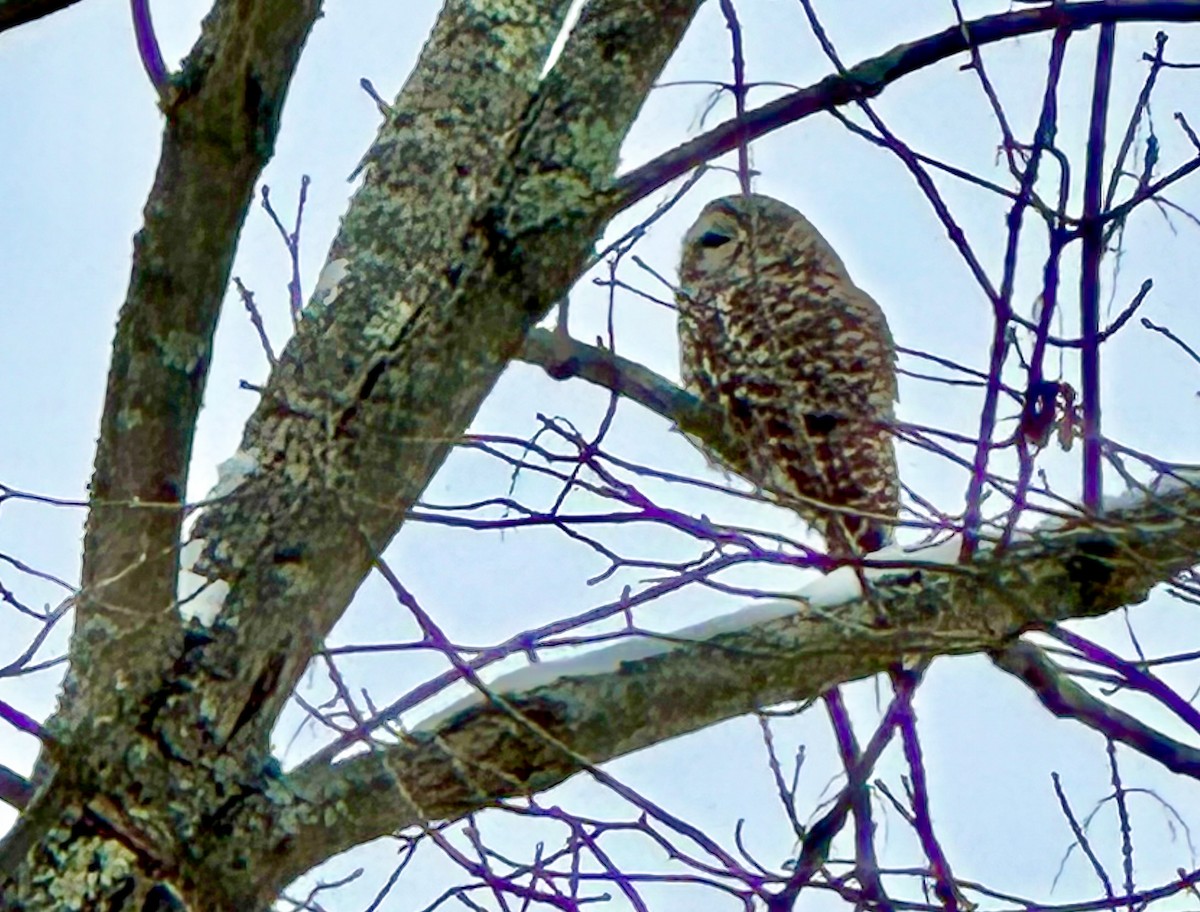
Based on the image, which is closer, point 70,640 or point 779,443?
point 70,640

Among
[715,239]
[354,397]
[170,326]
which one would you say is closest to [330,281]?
[354,397]

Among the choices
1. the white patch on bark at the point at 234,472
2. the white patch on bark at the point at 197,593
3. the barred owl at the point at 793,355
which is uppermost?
the barred owl at the point at 793,355

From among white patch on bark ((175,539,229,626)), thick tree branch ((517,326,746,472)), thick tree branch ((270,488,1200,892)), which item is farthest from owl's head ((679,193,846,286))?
white patch on bark ((175,539,229,626))

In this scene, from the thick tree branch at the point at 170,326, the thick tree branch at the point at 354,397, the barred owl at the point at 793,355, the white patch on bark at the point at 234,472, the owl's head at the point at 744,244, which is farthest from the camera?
the owl's head at the point at 744,244

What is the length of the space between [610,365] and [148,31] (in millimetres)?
1825

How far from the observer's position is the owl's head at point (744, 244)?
18.0 ft

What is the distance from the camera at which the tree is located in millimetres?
2291

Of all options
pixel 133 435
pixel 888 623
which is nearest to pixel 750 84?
pixel 888 623

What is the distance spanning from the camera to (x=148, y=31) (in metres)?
2.14

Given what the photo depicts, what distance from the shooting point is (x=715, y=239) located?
5.69m

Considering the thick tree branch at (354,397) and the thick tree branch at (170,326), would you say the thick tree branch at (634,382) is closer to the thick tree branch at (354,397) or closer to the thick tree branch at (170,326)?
the thick tree branch at (354,397)

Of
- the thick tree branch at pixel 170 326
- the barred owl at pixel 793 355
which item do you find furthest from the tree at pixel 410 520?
the barred owl at pixel 793 355

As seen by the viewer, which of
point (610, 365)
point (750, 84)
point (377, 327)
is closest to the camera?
point (377, 327)

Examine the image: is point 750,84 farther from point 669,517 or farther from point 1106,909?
point 1106,909
